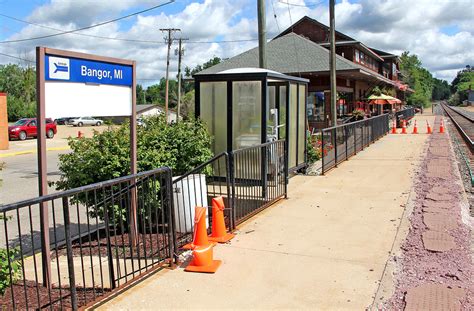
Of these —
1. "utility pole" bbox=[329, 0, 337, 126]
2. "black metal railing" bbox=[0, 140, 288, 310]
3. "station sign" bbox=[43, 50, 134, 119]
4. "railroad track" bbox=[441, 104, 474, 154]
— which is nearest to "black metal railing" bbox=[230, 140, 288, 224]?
"black metal railing" bbox=[0, 140, 288, 310]

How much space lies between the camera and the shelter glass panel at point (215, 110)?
31.1 ft

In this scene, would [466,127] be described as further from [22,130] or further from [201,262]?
[201,262]

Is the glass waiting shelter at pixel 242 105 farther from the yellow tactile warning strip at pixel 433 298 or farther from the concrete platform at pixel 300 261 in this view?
the yellow tactile warning strip at pixel 433 298

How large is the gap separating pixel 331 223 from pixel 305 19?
37578 mm

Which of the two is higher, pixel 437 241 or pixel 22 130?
pixel 22 130

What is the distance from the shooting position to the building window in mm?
28547

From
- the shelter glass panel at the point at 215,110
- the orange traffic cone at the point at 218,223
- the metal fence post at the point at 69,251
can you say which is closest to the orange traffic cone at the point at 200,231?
the orange traffic cone at the point at 218,223

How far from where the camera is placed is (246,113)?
9328 mm

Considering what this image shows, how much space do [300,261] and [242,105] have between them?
460cm

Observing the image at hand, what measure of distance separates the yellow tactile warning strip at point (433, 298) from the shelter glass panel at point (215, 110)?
561cm

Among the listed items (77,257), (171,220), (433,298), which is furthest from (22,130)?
(433,298)

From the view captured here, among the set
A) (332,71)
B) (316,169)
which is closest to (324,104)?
(332,71)

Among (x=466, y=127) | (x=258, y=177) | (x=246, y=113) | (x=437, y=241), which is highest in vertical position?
(x=246, y=113)

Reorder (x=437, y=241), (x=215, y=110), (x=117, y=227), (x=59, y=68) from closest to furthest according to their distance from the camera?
(x=59, y=68), (x=437, y=241), (x=117, y=227), (x=215, y=110)
